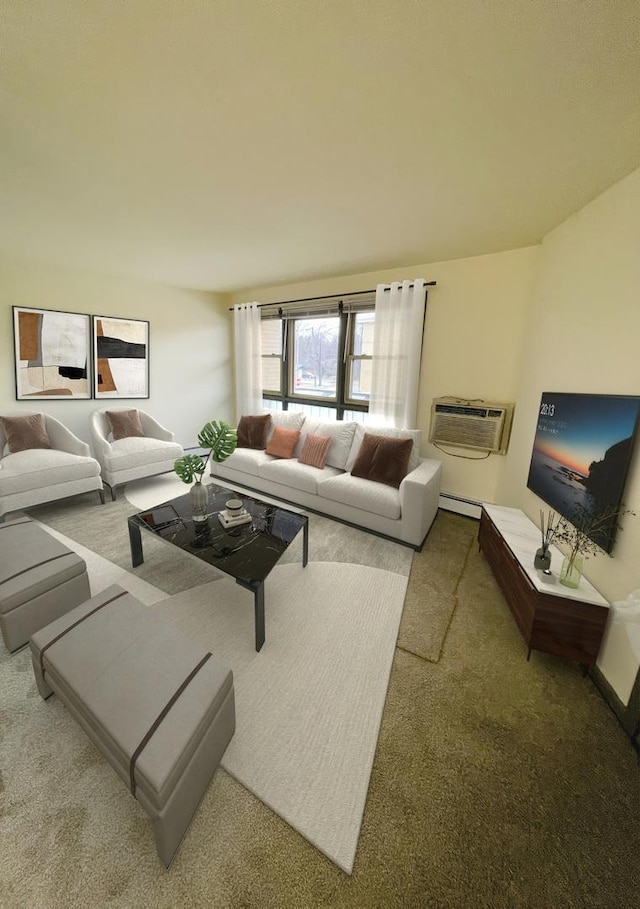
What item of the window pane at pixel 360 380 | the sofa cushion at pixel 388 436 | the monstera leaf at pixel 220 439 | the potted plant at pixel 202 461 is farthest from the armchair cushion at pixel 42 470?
the window pane at pixel 360 380

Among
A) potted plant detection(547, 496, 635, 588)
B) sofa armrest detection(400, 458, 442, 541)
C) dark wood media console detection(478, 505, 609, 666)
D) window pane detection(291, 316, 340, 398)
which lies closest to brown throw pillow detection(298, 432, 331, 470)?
window pane detection(291, 316, 340, 398)

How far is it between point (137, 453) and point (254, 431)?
1.36 meters

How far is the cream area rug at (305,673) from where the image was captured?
3.80 feet

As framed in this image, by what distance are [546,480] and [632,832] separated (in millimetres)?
1698

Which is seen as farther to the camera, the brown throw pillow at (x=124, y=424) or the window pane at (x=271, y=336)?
the window pane at (x=271, y=336)

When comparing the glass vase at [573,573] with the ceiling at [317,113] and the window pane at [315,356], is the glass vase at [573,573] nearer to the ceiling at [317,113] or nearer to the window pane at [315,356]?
the ceiling at [317,113]

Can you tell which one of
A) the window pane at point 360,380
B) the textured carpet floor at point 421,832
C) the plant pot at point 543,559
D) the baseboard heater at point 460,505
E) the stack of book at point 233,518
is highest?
the window pane at point 360,380

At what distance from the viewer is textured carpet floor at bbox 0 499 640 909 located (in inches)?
37.1

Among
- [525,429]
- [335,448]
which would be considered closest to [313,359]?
[335,448]

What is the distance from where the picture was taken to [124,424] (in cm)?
401

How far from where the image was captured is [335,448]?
3.64m

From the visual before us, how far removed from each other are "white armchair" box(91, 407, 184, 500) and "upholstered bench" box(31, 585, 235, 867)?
2358 millimetres

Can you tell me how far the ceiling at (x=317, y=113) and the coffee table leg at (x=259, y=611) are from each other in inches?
86.7

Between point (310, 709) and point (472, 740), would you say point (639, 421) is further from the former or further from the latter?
point (310, 709)
